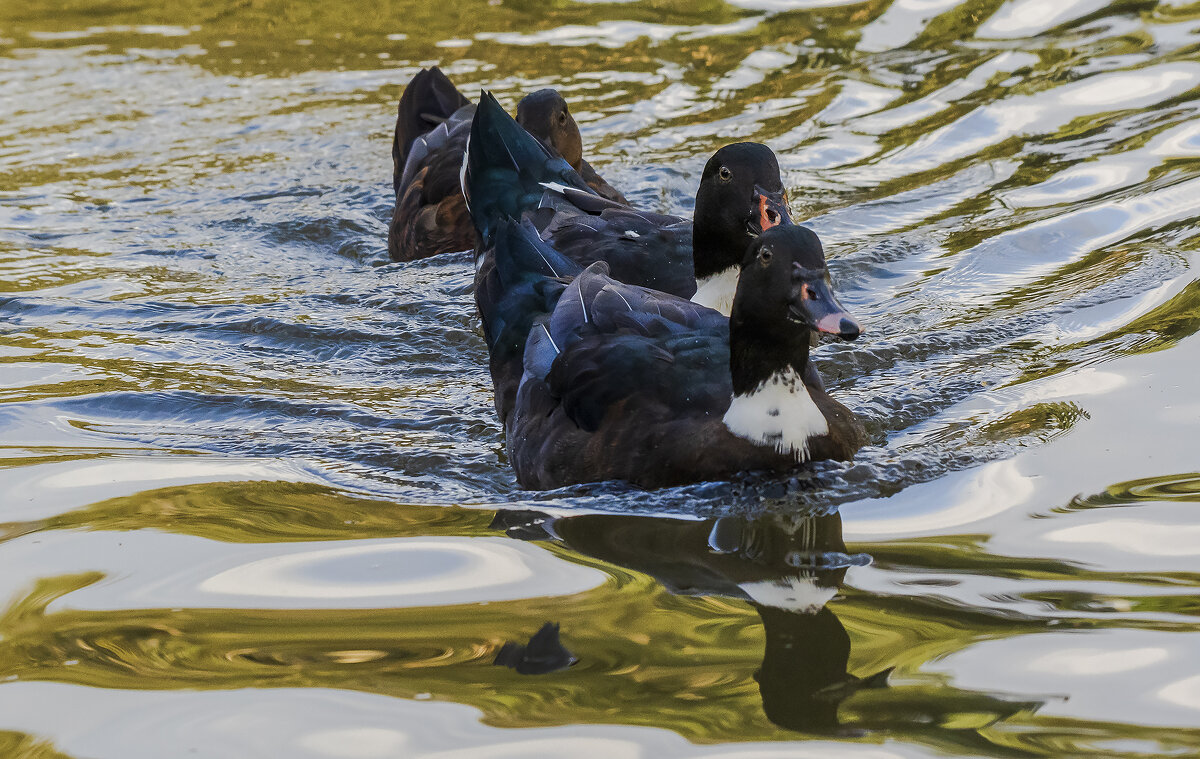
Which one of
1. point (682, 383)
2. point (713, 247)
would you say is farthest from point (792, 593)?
point (713, 247)

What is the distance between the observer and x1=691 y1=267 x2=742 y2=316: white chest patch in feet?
21.4

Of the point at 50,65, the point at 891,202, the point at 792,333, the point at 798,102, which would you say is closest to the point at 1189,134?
the point at 891,202

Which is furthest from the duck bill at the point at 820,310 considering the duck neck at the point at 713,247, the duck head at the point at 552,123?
the duck head at the point at 552,123

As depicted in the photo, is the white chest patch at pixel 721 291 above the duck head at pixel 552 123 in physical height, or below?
below

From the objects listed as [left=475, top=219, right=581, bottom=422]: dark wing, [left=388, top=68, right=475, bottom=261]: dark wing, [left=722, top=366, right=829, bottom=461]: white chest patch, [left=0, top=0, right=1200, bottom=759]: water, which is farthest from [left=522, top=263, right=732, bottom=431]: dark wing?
[left=388, top=68, right=475, bottom=261]: dark wing

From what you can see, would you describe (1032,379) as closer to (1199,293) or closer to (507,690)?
(1199,293)

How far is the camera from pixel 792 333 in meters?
5.02

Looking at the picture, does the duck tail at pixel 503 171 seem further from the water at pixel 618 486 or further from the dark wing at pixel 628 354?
the dark wing at pixel 628 354

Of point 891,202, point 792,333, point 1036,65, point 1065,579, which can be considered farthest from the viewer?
point 1036,65

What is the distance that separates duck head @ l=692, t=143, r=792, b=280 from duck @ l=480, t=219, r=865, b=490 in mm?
724

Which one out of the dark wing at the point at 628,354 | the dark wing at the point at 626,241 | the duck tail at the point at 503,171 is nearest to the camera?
the dark wing at the point at 628,354

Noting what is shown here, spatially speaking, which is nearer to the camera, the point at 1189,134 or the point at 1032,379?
the point at 1032,379

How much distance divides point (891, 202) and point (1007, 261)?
1357mm

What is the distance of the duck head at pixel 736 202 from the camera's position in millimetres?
6258
